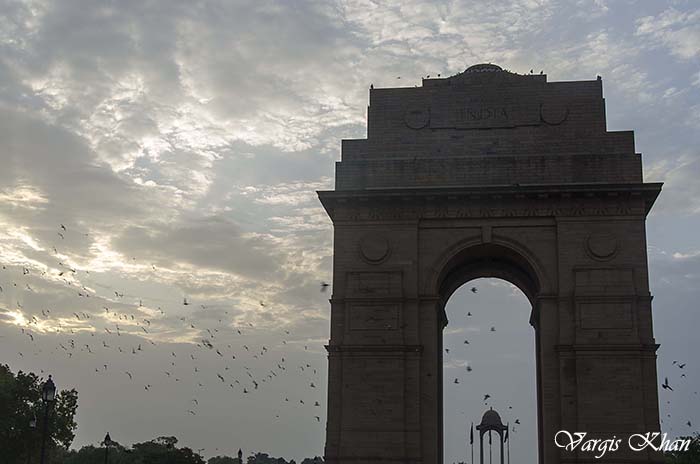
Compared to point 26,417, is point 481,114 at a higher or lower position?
higher

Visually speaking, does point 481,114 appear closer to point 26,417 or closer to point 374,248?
point 374,248

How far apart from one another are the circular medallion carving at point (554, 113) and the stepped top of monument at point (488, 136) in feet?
0.13

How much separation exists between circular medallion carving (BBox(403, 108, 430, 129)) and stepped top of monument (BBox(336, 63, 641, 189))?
4 cm

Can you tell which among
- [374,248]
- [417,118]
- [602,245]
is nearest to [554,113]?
[417,118]

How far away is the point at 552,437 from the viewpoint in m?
35.2

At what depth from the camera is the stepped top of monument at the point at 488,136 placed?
3744cm

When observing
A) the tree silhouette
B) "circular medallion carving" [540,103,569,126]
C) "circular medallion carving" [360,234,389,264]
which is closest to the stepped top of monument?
"circular medallion carving" [540,103,569,126]

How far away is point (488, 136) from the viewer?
38.5 meters

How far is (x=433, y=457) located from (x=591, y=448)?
5724mm

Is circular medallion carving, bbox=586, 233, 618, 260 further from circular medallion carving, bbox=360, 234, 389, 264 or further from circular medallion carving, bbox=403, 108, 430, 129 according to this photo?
circular medallion carving, bbox=403, 108, 430, 129

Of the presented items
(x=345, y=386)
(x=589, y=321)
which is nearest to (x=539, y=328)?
(x=589, y=321)

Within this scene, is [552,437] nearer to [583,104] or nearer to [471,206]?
[471,206]

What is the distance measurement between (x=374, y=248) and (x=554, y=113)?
29.6 feet

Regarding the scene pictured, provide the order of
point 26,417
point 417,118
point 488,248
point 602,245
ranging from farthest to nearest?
1. point 26,417
2. point 417,118
3. point 488,248
4. point 602,245
